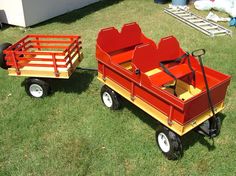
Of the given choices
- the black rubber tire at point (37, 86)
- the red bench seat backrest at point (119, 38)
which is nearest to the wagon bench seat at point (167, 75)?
the red bench seat backrest at point (119, 38)

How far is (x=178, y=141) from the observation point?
5.18 meters

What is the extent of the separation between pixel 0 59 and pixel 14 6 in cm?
454

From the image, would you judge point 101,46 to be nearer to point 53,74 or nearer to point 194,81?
point 53,74

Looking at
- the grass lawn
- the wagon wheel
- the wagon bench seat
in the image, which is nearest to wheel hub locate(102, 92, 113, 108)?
the grass lawn

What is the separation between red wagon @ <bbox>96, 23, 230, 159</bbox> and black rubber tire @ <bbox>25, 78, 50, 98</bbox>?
53.4 inches

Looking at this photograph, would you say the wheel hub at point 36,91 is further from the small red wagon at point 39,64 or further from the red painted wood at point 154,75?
the red painted wood at point 154,75

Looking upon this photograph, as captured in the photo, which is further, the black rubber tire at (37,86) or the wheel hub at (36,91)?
the wheel hub at (36,91)

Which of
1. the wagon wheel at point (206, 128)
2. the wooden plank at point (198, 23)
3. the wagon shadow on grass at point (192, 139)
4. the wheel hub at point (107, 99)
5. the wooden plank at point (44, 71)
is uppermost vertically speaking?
the wooden plank at point (44, 71)

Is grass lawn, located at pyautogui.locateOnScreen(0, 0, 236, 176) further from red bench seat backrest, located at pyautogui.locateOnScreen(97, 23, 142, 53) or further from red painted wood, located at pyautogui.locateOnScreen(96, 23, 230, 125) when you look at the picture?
red bench seat backrest, located at pyautogui.locateOnScreen(97, 23, 142, 53)

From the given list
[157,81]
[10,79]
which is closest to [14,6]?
[10,79]

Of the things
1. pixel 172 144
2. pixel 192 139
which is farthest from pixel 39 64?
pixel 192 139

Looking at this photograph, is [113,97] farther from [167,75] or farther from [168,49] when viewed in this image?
[168,49]

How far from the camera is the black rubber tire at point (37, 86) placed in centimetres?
695

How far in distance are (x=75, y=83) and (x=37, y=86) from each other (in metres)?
1.01
